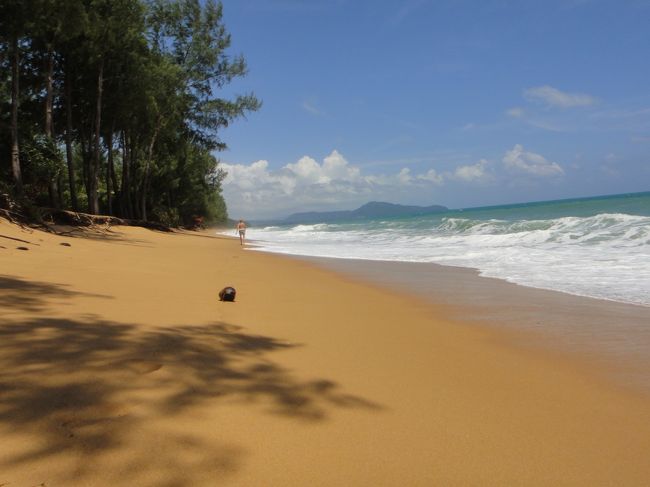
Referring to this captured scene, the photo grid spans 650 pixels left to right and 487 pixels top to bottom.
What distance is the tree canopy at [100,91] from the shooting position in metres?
14.4

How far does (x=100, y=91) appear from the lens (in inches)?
732

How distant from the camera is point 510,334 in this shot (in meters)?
4.47

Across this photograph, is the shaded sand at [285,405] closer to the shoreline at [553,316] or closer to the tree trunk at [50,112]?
the shoreline at [553,316]

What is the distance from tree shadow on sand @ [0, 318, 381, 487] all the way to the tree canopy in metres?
13.2

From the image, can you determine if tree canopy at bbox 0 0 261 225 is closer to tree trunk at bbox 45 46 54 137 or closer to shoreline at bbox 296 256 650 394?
tree trunk at bbox 45 46 54 137

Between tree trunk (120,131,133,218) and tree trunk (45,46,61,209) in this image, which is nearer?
tree trunk (45,46,61,209)

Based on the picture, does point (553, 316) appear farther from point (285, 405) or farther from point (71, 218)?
point (71, 218)

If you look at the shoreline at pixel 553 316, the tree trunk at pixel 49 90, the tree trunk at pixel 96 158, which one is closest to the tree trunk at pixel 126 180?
the tree trunk at pixel 96 158

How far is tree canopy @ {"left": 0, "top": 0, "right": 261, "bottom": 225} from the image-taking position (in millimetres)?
14406

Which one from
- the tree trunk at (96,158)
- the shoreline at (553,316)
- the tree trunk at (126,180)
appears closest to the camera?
the shoreline at (553,316)

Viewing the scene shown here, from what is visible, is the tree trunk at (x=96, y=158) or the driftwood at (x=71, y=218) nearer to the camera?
the driftwood at (x=71, y=218)

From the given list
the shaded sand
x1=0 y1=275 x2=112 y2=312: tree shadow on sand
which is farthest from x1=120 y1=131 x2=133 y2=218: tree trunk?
the shaded sand

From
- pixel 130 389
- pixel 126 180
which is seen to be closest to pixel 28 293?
pixel 130 389

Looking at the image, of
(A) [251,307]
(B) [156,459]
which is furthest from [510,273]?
(B) [156,459]
